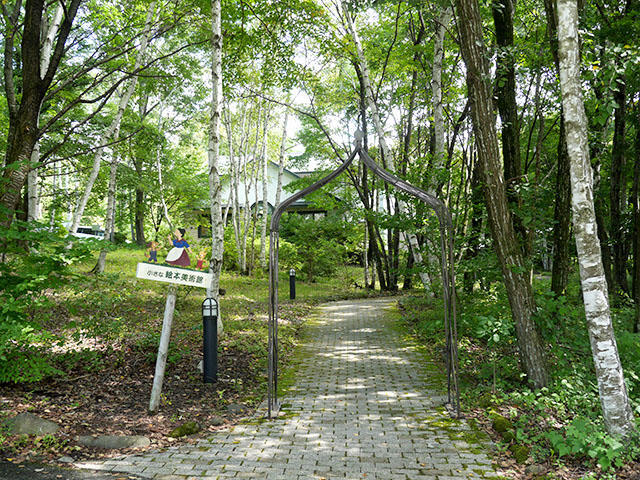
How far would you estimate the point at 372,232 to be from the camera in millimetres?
16234

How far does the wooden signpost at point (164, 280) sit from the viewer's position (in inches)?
183

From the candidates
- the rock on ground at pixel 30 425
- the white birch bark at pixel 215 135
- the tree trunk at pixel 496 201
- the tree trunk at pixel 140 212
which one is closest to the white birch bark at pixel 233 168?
the tree trunk at pixel 140 212

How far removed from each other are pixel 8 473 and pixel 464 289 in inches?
290

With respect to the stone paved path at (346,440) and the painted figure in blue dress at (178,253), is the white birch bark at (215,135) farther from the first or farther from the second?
the stone paved path at (346,440)

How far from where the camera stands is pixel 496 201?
5312 mm

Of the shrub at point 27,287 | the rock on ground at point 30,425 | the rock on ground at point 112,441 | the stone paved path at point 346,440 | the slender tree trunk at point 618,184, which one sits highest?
the slender tree trunk at point 618,184

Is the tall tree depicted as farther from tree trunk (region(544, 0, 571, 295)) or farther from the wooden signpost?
tree trunk (region(544, 0, 571, 295))

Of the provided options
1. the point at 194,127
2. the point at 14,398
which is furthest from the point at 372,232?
the point at 14,398

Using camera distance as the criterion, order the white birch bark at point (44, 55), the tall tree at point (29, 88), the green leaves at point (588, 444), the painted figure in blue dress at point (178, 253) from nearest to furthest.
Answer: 1. the green leaves at point (588, 444)
2. the painted figure in blue dress at point (178, 253)
3. the tall tree at point (29, 88)
4. the white birch bark at point (44, 55)

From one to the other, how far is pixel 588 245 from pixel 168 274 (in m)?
4.28

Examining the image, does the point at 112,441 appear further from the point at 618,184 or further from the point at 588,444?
the point at 618,184

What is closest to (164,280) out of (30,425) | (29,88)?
(30,425)

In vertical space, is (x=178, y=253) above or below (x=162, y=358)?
above

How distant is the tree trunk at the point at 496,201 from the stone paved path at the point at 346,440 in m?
1.34
